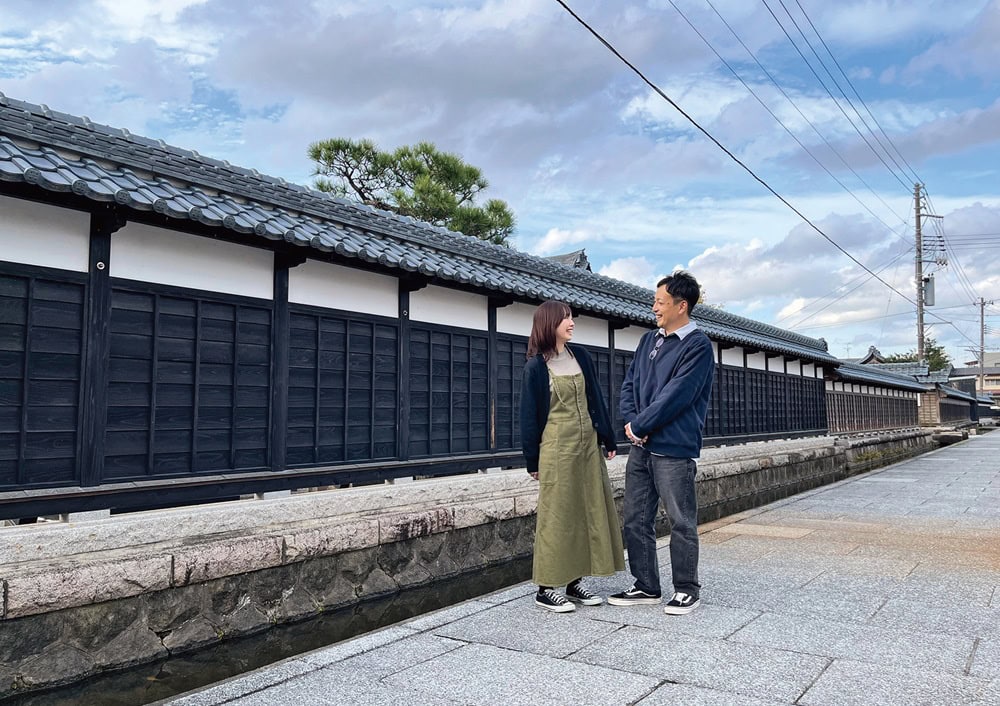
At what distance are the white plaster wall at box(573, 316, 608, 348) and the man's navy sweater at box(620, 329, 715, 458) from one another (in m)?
5.25

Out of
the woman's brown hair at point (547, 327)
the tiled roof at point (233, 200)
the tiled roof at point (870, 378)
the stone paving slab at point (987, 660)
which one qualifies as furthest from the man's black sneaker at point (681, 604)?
the tiled roof at point (870, 378)

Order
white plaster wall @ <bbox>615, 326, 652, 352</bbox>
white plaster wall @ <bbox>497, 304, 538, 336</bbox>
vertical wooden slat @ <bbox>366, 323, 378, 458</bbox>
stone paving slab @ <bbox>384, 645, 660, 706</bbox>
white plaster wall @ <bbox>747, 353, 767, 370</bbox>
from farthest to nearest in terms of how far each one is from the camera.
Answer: white plaster wall @ <bbox>747, 353, 767, 370</bbox> < white plaster wall @ <bbox>615, 326, 652, 352</bbox> < white plaster wall @ <bbox>497, 304, 538, 336</bbox> < vertical wooden slat @ <bbox>366, 323, 378, 458</bbox> < stone paving slab @ <bbox>384, 645, 660, 706</bbox>

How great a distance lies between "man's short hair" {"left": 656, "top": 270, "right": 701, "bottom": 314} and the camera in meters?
4.87

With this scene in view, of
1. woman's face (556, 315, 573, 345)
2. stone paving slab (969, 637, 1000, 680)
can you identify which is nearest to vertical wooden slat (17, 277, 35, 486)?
woman's face (556, 315, 573, 345)

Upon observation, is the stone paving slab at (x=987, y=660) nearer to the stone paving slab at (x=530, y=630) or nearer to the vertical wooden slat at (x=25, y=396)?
the stone paving slab at (x=530, y=630)

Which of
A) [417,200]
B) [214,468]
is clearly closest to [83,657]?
[214,468]

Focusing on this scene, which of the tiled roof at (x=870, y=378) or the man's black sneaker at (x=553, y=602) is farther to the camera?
the tiled roof at (x=870, y=378)

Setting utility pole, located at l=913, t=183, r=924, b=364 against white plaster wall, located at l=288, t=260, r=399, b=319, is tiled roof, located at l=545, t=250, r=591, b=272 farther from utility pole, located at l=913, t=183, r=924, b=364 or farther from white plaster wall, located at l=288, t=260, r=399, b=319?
utility pole, located at l=913, t=183, r=924, b=364

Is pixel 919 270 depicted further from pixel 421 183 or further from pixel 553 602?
pixel 553 602

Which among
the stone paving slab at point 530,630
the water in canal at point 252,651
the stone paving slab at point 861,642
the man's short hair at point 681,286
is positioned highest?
the man's short hair at point 681,286

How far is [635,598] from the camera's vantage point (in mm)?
4883

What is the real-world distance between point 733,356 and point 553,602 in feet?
40.4

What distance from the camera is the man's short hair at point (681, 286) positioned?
4.87 metres

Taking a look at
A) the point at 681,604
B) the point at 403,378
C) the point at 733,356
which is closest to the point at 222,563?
the point at 403,378
